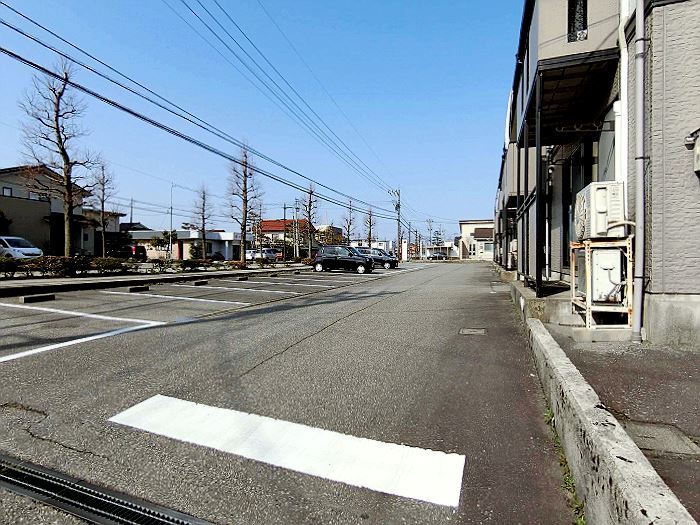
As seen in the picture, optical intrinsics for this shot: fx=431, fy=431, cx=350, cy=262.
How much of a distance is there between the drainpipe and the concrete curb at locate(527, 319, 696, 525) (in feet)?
7.43

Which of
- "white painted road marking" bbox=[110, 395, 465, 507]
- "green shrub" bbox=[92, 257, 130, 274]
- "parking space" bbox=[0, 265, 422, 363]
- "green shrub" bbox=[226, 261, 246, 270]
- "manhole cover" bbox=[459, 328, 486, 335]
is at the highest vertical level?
"green shrub" bbox=[92, 257, 130, 274]

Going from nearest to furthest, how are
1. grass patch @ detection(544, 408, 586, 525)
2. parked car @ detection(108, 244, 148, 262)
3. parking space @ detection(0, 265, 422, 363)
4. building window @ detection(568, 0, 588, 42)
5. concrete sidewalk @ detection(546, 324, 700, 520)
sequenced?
grass patch @ detection(544, 408, 586, 525), concrete sidewalk @ detection(546, 324, 700, 520), parking space @ detection(0, 265, 422, 363), building window @ detection(568, 0, 588, 42), parked car @ detection(108, 244, 148, 262)

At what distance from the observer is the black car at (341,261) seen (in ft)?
85.8

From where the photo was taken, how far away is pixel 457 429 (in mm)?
3178

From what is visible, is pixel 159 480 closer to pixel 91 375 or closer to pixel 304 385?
pixel 304 385

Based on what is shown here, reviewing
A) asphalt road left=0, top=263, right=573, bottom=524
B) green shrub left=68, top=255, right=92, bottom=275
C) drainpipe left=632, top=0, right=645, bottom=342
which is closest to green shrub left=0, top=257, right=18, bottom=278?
→ green shrub left=68, top=255, right=92, bottom=275

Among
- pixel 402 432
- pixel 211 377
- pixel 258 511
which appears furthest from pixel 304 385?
pixel 258 511

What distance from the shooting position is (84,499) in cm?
229

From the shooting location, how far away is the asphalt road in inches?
91.0

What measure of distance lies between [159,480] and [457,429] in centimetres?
201

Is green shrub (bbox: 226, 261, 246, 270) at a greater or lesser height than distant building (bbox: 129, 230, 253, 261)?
lesser

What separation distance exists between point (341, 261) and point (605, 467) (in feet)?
80.7

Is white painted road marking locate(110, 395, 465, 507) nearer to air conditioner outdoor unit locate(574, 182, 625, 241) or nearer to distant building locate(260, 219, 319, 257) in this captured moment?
air conditioner outdoor unit locate(574, 182, 625, 241)

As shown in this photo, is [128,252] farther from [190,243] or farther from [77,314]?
[77,314]
